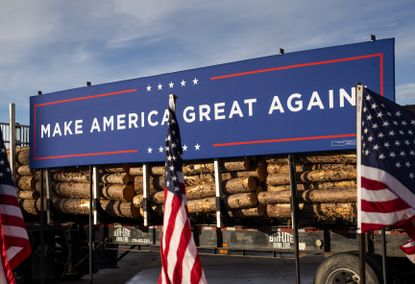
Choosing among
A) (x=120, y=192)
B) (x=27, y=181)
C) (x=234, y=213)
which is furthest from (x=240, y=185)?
(x=27, y=181)

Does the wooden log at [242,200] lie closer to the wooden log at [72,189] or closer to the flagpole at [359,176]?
the wooden log at [72,189]

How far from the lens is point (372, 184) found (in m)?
6.08

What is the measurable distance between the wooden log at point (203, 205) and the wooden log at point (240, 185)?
1.42 feet

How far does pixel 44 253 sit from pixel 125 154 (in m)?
3.92

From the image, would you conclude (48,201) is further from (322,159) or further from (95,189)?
(322,159)

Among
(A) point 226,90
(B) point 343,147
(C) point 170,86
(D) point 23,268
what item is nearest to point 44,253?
(D) point 23,268

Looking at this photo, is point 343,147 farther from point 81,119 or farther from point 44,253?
point 44,253

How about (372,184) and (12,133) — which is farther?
(12,133)

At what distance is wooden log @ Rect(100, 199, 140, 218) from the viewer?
521 inches

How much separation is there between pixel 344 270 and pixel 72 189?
704cm

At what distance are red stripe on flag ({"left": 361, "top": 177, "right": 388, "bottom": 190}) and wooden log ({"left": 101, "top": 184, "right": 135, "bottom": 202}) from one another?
7.96 metres

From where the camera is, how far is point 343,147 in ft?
32.7

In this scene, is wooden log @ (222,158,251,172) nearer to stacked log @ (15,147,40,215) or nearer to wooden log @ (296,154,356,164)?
wooden log @ (296,154,356,164)

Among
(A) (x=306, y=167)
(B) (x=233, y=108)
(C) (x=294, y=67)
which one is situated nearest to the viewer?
(C) (x=294, y=67)
